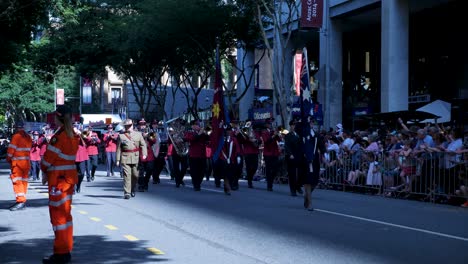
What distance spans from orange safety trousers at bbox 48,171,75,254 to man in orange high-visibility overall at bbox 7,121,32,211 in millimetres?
6105

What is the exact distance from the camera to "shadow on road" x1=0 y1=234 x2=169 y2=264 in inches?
342

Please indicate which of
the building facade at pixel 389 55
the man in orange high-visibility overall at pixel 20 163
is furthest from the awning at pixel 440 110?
the man in orange high-visibility overall at pixel 20 163

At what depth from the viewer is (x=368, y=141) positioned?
20.9 m

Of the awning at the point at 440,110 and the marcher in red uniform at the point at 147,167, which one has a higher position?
the awning at the point at 440,110

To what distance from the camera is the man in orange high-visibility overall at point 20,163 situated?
14633mm

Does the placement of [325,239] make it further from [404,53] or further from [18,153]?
[404,53]

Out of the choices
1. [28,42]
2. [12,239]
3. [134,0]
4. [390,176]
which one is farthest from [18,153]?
[134,0]

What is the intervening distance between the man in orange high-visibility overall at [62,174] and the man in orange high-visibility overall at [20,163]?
19.7 feet

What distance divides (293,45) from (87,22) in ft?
40.4

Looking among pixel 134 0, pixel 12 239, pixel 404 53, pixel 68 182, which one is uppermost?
pixel 134 0

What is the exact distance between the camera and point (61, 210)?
8609 mm

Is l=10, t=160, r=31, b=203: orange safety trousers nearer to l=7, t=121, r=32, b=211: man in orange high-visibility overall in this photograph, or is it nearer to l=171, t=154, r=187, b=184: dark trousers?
l=7, t=121, r=32, b=211: man in orange high-visibility overall

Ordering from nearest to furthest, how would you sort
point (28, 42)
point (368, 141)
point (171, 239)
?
point (171, 239), point (368, 141), point (28, 42)

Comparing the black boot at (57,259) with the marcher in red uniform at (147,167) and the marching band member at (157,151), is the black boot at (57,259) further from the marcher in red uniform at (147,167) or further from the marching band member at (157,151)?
the marching band member at (157,151)
